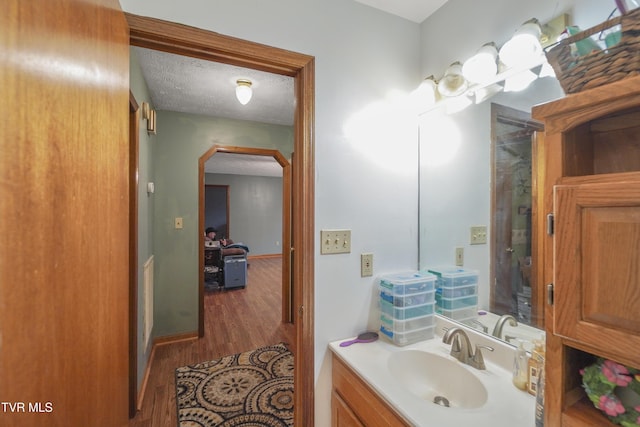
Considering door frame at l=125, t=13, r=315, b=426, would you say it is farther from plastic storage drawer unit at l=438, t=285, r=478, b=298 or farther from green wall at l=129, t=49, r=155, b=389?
green wall at l=129, t=49, r=155, b=389

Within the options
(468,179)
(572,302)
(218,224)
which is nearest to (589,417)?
(572,302)

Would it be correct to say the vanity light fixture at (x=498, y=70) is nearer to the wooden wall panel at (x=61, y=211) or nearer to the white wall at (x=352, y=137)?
the white wall at (x=352, y=137)

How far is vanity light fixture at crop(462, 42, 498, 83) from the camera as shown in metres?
1.14

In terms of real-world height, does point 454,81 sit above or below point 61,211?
above

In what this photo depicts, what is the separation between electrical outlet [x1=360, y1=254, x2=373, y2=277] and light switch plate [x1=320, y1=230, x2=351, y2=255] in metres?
0.09

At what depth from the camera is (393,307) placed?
128 centimetres

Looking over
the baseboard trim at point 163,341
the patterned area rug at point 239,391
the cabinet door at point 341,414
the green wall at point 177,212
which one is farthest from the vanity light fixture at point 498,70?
the baseboard trim at point 163,341

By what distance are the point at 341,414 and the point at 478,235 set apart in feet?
3.37

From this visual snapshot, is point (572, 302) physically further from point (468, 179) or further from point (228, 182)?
point (228, 182)

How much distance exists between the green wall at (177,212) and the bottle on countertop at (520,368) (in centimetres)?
289

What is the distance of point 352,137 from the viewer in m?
1.35

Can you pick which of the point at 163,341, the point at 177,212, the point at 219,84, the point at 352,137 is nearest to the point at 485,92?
the point at 352,137

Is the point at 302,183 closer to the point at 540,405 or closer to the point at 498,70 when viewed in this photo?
the point at 498,70

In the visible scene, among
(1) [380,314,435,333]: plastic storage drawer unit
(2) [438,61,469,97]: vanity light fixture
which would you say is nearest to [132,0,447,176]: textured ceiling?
(2) [438,61,469,97]: vanity light fixture
